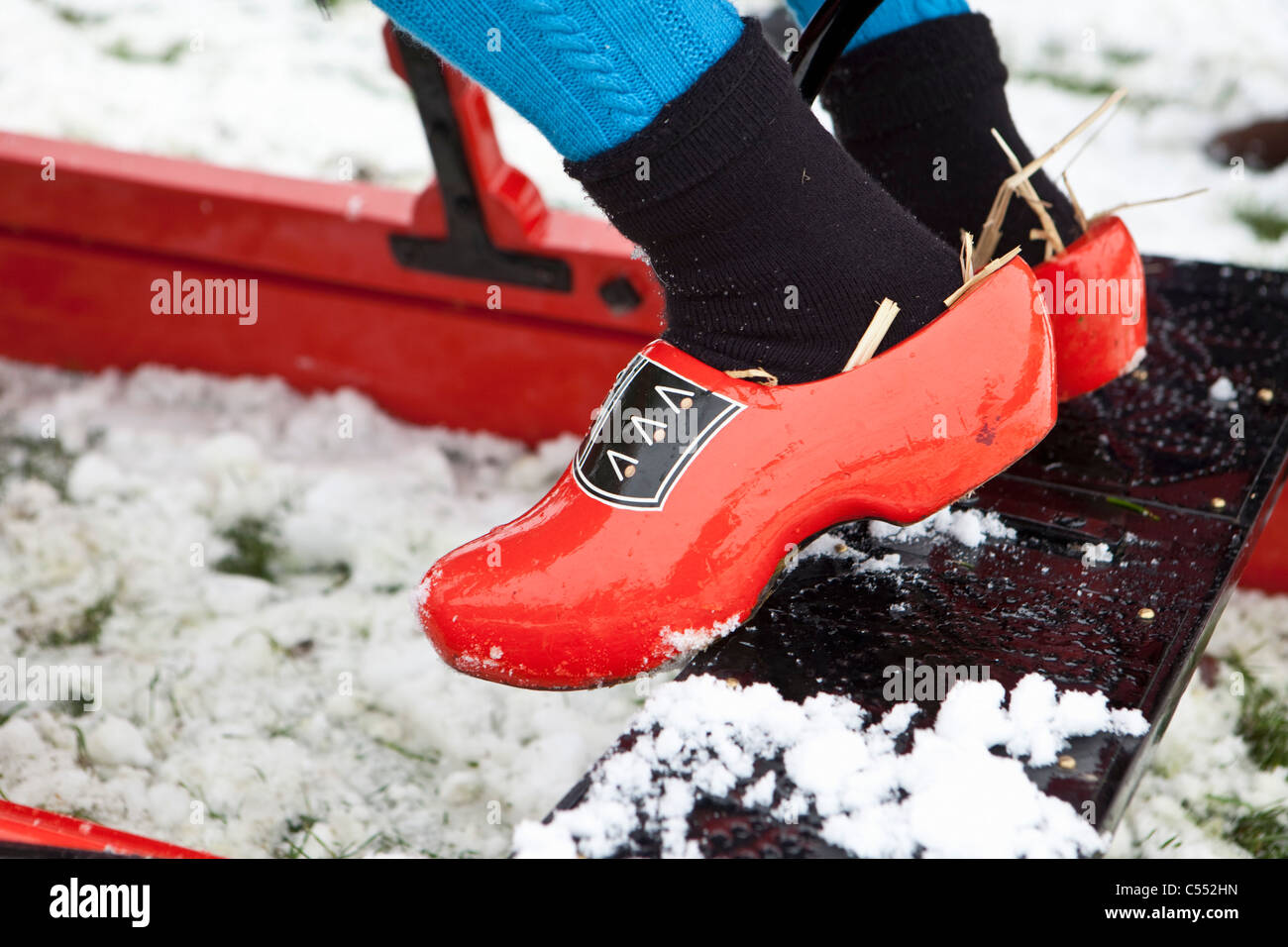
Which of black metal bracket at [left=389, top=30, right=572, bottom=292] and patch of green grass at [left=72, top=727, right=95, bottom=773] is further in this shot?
black metal bracket at [left=389, top=30, right=572, bottom=292]

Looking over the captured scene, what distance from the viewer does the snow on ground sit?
100cm

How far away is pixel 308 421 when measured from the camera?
158cm

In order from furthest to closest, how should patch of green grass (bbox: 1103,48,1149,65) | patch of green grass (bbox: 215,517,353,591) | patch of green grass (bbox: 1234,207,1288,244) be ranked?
patch of green grass (bbox: 1103,48,1149,65)
patch of green grass (bbox: 1234,207,1288,244)
patch of green grass (bbox: 215,517,353,591)

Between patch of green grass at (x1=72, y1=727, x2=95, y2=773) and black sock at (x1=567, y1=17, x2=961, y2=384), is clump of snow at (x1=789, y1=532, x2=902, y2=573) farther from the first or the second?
patch of green grass at (x1=72, y1=727, x2=95, y2=773)

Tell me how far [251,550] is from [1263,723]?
1068mm

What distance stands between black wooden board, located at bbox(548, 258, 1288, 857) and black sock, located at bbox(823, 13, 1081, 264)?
217 millimetres

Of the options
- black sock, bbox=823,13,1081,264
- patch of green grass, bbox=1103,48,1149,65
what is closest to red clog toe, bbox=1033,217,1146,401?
black sock, bbox=823,13,1081,264

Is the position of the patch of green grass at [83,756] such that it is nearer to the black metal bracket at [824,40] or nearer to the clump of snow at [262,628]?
the clump of snow at [262,628]

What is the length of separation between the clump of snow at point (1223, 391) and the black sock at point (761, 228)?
443 mm

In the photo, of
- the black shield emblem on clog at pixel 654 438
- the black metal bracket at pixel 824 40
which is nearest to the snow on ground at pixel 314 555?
the black shield emblem on clog at pixel 654 438

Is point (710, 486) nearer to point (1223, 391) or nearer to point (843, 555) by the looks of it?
point (843, 555)

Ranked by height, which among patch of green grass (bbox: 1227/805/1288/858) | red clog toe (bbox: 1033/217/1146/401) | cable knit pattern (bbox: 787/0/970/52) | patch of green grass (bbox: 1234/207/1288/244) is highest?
cable knit pattern (bbox: 787/0/970/52)
